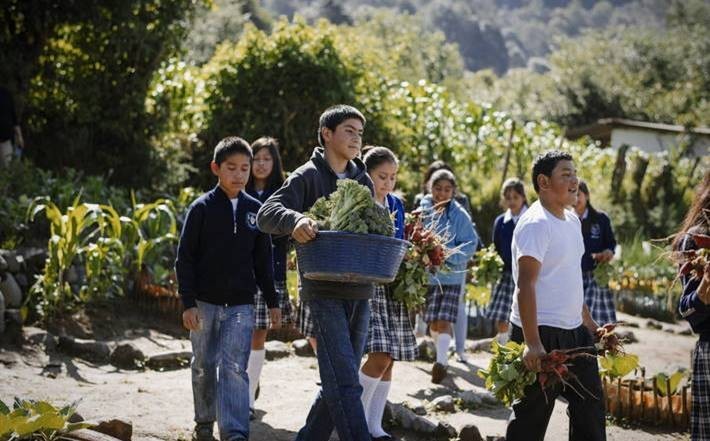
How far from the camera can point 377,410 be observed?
598cm

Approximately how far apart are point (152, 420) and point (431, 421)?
1878mm

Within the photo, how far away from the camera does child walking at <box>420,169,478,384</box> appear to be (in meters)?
8.41

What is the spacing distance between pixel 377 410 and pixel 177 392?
6.14 ft

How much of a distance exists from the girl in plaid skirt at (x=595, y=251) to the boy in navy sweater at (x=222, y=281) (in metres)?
4.17

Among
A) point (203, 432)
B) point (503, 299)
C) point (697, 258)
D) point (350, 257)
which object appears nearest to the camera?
point (350, 257)

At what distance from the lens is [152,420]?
611 centimetres

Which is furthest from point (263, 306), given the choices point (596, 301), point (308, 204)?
point (596, 301)

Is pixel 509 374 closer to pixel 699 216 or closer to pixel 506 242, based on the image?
pixel 699 216

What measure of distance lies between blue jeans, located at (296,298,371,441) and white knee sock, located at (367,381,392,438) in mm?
1191

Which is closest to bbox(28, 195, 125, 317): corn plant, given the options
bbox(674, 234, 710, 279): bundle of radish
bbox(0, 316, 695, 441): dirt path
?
bbox(0, 316, 695, 441): dirt path

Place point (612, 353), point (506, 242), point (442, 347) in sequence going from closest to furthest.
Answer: point (612, 353), point (442, 347), point (506, 242)

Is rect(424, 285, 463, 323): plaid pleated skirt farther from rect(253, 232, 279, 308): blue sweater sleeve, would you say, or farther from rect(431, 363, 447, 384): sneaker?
rect(253, 232, 279, 308): blue sweater sleeve

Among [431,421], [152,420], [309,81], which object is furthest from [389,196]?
[309,81]

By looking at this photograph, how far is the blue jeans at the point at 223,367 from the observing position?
17.5 feet
